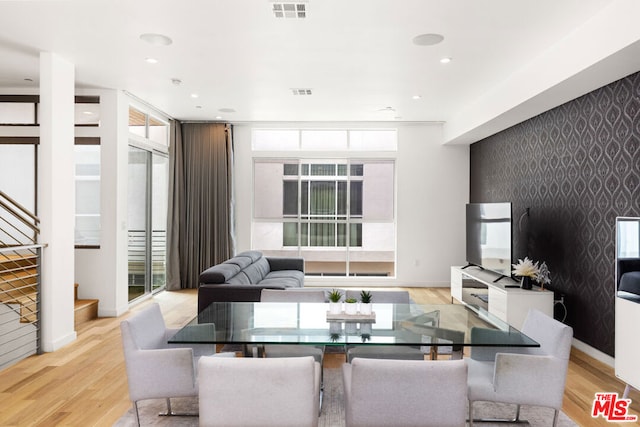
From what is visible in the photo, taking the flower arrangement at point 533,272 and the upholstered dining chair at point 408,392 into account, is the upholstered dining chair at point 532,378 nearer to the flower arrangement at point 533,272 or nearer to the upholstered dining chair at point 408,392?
the upholstered dining chair at point 408,392

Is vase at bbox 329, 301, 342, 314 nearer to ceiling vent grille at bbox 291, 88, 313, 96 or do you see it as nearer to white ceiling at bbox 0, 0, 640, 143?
white ceiling at bbox 0, 0, 640, 143

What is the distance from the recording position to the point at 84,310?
5.15m

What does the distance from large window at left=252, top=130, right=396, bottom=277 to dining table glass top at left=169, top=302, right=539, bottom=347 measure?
15.6ft

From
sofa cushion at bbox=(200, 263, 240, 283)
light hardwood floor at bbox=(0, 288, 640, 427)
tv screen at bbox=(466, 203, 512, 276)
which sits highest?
tv screen at bbox=(466, 203, 512, 276)

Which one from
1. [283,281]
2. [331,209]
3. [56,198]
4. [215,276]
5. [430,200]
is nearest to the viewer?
[56,198]

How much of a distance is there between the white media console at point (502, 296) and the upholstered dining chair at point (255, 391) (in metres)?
3.37

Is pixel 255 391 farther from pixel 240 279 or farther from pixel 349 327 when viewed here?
pixel 240 279

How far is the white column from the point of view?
414 cm

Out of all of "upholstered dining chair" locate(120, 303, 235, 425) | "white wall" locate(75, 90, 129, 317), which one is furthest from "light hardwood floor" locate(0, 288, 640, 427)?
"white wall" locate(75, 90, 129, 317)

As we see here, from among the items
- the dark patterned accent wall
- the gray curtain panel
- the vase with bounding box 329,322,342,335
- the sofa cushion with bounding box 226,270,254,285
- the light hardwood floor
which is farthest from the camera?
the gray curtain panel

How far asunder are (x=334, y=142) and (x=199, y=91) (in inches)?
111

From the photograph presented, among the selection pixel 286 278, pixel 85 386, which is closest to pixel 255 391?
pixel 85 386

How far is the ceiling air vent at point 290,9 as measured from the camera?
10.4 feet

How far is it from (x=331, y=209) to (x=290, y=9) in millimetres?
4819
